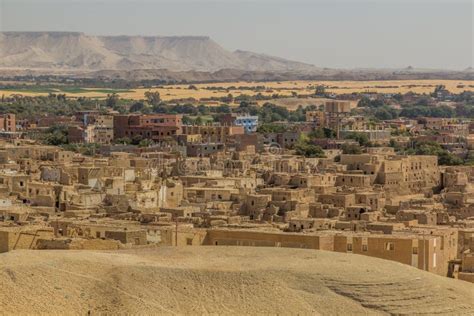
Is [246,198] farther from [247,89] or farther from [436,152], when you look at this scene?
[247,89]

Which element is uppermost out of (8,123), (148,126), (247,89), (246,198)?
(247,89)

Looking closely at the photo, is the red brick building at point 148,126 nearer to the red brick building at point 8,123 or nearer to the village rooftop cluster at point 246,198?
the village rooftop cluster at point 246,198

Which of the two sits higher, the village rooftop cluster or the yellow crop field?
the yellow crop field

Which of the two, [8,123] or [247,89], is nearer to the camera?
[8,123]

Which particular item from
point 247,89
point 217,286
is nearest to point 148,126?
point 217,286

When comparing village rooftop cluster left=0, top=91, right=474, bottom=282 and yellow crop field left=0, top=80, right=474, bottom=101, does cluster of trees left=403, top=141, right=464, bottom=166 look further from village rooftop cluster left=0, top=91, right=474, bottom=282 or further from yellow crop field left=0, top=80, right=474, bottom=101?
yellow crop field left=0, top=80, right=474, bottom=101

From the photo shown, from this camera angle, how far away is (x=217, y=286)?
960 inches

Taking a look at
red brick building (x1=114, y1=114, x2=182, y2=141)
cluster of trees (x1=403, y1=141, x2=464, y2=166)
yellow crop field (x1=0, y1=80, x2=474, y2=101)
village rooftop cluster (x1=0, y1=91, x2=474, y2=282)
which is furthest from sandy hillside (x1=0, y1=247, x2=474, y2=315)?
yellow crop field (x1=0, y1=80, x2=474, y2=101)

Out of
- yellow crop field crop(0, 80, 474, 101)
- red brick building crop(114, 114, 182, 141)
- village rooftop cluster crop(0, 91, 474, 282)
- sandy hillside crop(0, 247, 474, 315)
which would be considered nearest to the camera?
sandy hillside crop(0, 247, 474, 315)

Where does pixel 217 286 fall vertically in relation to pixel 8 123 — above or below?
below

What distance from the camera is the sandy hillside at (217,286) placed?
922 inches

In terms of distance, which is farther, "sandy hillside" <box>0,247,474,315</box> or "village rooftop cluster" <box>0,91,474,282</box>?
"village rooftop cluster" <box>0,91,474,282</box>

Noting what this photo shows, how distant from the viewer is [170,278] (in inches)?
969

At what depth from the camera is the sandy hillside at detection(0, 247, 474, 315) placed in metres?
23.4
